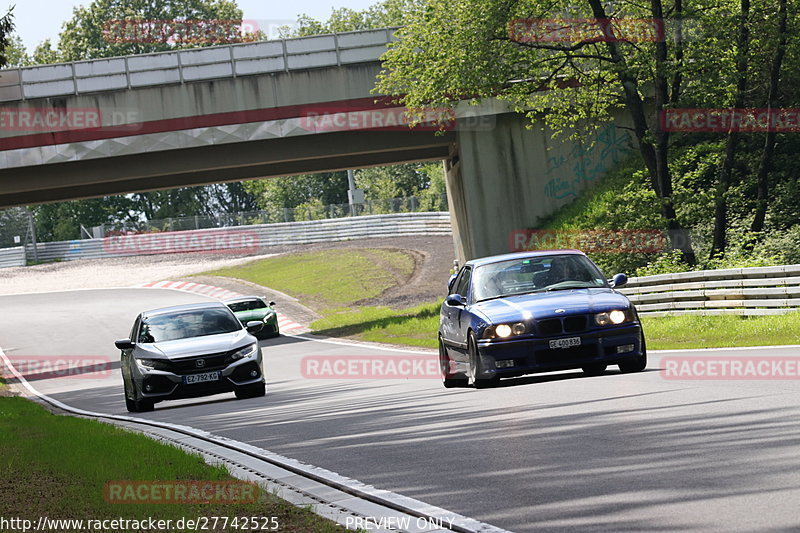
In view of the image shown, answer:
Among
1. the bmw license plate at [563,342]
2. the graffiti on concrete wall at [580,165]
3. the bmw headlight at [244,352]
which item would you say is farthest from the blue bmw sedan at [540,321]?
the graffiti on concrete wall at [580,165]

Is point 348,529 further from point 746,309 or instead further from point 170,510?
point 746,309

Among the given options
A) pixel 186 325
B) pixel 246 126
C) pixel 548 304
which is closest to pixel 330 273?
pixel 246 126

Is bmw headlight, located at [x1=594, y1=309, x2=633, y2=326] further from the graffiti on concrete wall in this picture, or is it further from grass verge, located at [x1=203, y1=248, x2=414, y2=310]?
grass verge, located at [x1=203, y1=248, x2=414, y2=310]

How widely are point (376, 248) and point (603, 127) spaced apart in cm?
2723

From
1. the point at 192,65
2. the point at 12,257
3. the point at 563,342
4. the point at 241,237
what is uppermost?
the point at 192,65

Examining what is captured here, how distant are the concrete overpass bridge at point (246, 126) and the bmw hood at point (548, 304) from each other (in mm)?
24779

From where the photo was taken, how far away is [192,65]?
123ft

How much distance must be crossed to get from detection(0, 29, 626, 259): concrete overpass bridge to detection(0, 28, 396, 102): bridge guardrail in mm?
31

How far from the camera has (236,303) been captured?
127ft

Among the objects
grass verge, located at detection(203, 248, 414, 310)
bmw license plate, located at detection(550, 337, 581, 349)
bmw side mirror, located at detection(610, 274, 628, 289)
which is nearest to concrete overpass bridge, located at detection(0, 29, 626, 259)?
grass verge, located at detection(203, 248, 414, 310)

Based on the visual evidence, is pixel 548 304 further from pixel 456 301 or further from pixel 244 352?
pixel 244 352

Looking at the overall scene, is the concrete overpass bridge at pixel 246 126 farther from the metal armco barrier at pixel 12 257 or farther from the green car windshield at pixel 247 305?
the metal armco barrier at pixel 12 257

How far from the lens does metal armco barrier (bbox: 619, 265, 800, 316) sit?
21.2m

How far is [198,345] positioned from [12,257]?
232ft
